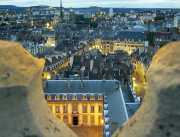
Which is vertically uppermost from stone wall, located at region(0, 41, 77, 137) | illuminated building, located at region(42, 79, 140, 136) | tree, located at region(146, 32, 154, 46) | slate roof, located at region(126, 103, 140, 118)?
stone wall, located at region(0, 41, 77, 137)

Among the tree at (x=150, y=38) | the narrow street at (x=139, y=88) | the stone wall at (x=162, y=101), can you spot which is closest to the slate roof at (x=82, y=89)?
the narrow street at (x=139, y=88)

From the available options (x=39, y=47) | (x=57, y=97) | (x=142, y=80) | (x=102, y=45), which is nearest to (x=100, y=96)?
(x=57, y=97)

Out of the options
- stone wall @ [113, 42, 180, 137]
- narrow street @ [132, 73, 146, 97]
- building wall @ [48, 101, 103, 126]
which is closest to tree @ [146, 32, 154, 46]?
narrow street @ [132, 73, 146, 97]

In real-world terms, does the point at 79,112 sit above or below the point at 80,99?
below

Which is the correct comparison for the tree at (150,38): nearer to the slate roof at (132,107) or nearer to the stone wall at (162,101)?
the slate roof at (132,107)

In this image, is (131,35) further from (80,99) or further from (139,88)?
(80,99)

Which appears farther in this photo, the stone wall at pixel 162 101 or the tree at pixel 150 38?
the tree at pixel 150 38

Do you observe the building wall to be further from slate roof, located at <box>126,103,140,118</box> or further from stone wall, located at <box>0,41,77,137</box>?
stone wall, located at <box>0,41,77,137</box>

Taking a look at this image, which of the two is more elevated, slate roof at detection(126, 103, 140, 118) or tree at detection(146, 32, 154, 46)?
tree at detection(146, 32, 154, 46)

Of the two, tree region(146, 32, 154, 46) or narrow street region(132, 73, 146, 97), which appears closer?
narrow street region(132, 73, 146, 97)

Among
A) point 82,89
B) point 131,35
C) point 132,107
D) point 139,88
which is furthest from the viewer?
point 131,35

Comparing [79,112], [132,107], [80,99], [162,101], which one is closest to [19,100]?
[162,101]
